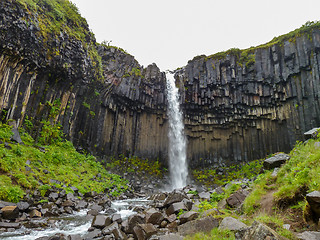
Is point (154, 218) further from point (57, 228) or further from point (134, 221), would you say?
point (57, 228)

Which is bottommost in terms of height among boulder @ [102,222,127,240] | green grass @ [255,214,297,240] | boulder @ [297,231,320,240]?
boulder @ [102,222,127,240]

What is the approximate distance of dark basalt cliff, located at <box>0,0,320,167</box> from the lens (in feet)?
54.4

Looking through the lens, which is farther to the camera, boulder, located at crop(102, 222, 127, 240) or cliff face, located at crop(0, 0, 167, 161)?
cliff face, located at crop(0, 0, 167, 161)

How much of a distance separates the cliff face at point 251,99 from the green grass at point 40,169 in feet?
54.3

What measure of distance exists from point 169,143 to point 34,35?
70.5 ft

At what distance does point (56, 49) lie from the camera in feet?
60.4

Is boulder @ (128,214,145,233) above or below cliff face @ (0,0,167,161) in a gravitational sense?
below

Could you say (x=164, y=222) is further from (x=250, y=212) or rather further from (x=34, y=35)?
(x=34, y=35)

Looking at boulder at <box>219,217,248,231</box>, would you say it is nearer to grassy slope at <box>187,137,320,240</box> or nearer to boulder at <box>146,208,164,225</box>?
grassy slope at <box>187,137,320,240</box>

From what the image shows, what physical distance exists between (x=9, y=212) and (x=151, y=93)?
957 inches

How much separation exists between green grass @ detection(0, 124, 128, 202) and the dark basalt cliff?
3044 millimetres

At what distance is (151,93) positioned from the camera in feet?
99.0

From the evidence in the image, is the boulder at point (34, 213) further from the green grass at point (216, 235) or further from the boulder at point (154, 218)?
the green grass at point (216, 235)

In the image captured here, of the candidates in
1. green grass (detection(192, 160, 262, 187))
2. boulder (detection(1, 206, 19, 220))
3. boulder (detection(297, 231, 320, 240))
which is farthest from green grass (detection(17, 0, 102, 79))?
boulder (detection(297, 231, 320, 240))
